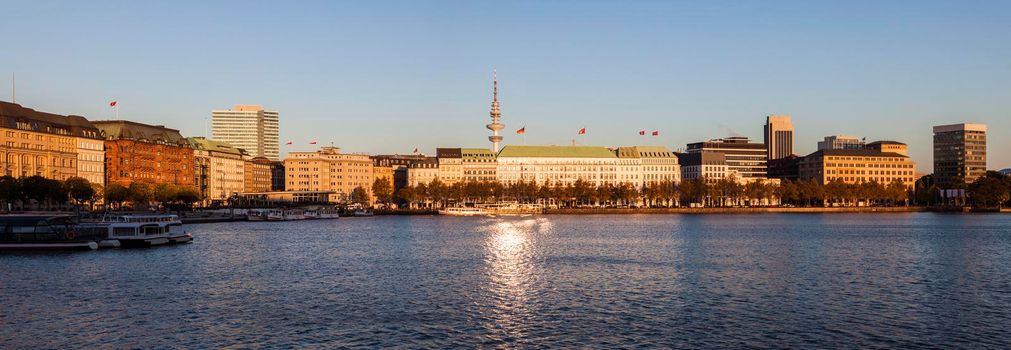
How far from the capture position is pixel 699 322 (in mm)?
36938

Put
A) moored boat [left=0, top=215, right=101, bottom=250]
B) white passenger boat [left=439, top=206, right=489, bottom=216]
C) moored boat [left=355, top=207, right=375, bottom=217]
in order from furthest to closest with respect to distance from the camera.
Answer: white passenger boat [left=439, top=206, right=489, bottom=216], moored boat [left=355, top=207, right=375, bottom=217], moored boat [left=0, top=215, right=101, bottom=250]

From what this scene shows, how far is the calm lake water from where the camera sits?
111 ft

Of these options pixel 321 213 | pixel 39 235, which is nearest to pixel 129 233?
pixel 39 235

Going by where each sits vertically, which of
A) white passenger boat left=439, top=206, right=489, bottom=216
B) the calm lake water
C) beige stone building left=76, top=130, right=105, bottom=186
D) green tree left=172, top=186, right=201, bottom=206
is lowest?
the calm lake water

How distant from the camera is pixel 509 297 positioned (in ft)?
147

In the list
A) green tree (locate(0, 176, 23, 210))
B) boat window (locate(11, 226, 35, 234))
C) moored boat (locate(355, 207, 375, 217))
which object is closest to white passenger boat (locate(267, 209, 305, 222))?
moored boat (locate(355, 207, 375, 217))

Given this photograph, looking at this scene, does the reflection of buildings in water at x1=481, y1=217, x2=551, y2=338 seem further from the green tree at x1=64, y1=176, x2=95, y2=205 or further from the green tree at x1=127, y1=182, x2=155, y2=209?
the green tree at x1=127, y1=182, x2=155, y2=209

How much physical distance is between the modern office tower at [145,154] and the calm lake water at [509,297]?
96016mm

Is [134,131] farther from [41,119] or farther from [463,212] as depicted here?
[463,212]

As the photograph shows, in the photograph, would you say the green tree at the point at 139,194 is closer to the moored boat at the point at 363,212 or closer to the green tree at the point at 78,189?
the green tree at the point at 78,189

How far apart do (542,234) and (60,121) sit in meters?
91.5

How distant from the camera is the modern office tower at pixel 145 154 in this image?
162 m

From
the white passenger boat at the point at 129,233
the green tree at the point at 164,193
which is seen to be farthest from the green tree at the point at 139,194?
the white passenger boat at the point at 129,233

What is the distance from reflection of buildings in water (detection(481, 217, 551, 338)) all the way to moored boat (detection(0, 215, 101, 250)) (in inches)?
1307
